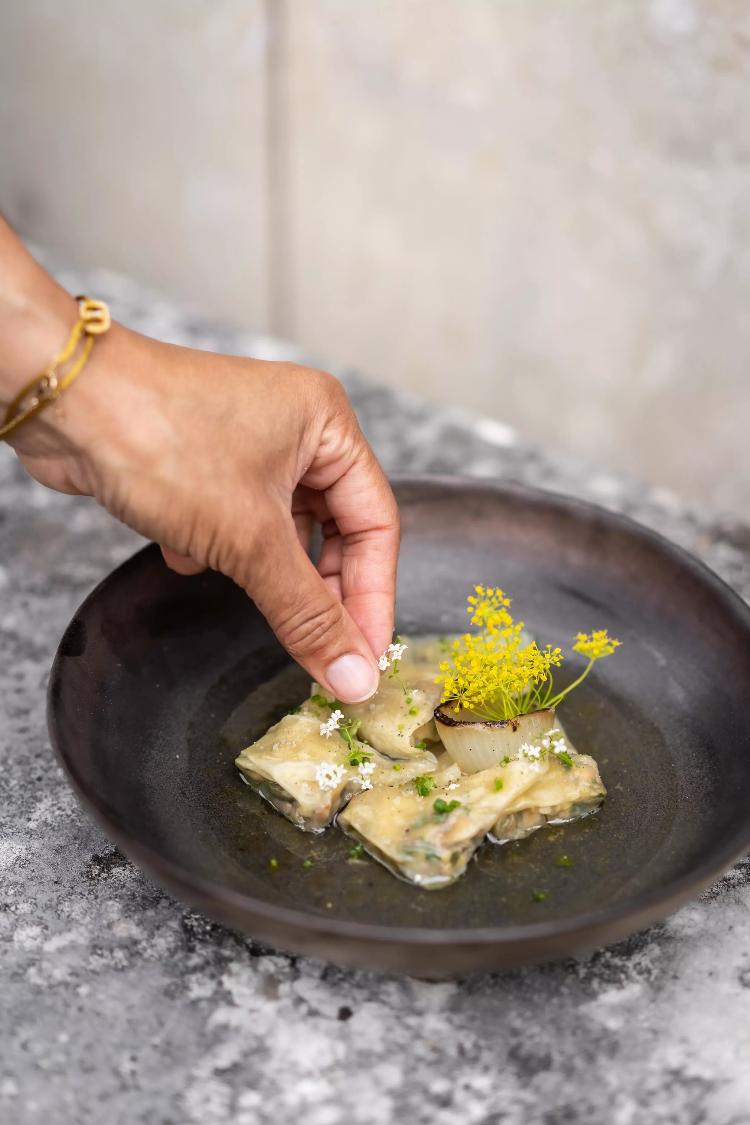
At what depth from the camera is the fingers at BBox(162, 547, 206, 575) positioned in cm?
187

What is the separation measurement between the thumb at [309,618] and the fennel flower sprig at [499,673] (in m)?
0.13

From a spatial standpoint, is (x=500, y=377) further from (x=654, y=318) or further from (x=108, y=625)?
(x=108, y=625)

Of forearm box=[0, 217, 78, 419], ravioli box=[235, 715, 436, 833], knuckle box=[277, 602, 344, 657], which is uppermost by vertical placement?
forearm box=[0, 217, 78, 419]

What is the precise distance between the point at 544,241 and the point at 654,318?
333mm

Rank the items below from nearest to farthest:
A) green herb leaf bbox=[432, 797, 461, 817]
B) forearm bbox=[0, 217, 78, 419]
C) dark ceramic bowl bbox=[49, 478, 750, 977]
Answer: dark ceramic bowl bbox=[49, 478, 750, 977] → forearm bbox=[0, 217, 78, 419] → green herb leaf bbox=[432, 797, 461, 817]

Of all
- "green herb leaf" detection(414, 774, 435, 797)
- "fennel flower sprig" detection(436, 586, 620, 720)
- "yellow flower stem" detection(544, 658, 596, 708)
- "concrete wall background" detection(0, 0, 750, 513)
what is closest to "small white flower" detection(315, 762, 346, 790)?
"green herb leaf" detection(414, 774, 435, 797)

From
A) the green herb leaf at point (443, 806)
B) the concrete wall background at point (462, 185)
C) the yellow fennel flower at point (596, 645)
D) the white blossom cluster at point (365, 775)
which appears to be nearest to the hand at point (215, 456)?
the white blossom cluster at point (365, 775)

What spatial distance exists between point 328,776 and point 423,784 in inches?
5.7

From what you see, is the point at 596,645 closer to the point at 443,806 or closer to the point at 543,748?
the point at 543,748

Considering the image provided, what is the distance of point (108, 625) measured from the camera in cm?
188

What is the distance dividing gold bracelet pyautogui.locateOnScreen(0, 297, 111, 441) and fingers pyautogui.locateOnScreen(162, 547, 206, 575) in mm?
363

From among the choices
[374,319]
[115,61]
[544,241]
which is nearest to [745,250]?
[544,241]

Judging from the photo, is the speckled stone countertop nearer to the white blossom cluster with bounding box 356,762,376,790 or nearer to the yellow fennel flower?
the white blossom cluster with bounding box 356,762,376,790

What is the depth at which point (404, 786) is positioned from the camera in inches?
68.1
